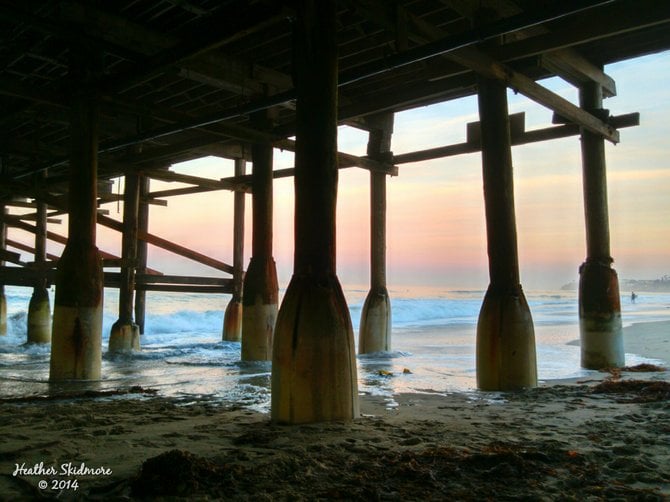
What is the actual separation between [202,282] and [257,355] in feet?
14.1

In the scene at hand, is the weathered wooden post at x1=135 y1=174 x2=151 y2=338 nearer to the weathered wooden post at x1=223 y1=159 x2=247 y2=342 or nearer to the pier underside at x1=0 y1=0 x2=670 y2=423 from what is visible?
the weathered wooden post at x1=223 y1=159 x2=247 y2=342

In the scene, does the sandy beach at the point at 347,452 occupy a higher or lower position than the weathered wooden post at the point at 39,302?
lower

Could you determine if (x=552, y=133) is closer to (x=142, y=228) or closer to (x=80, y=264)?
(x=80, y=264)

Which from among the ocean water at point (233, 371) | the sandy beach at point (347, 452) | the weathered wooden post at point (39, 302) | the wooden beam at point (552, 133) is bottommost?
the ocean water at point (233, 371)

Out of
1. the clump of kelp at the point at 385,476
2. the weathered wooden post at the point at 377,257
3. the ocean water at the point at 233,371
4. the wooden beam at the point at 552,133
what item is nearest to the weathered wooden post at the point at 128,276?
the ocean water at the point at 233,371

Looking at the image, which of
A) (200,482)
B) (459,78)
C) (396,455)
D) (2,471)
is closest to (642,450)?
(396,455)

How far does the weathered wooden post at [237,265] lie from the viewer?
13.4 metres

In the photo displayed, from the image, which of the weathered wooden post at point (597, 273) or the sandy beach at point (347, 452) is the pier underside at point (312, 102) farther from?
the sandy beach at point (347, 452)

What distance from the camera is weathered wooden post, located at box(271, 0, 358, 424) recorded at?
4.29 m

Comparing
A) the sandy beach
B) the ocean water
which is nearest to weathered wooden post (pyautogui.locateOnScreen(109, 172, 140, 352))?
the ocean water

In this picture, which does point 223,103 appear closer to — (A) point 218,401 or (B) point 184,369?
(B) point 184,369

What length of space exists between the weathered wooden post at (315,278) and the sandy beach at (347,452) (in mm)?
242

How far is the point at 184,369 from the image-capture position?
947cm

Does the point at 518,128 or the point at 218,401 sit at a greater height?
the point at 518,128
